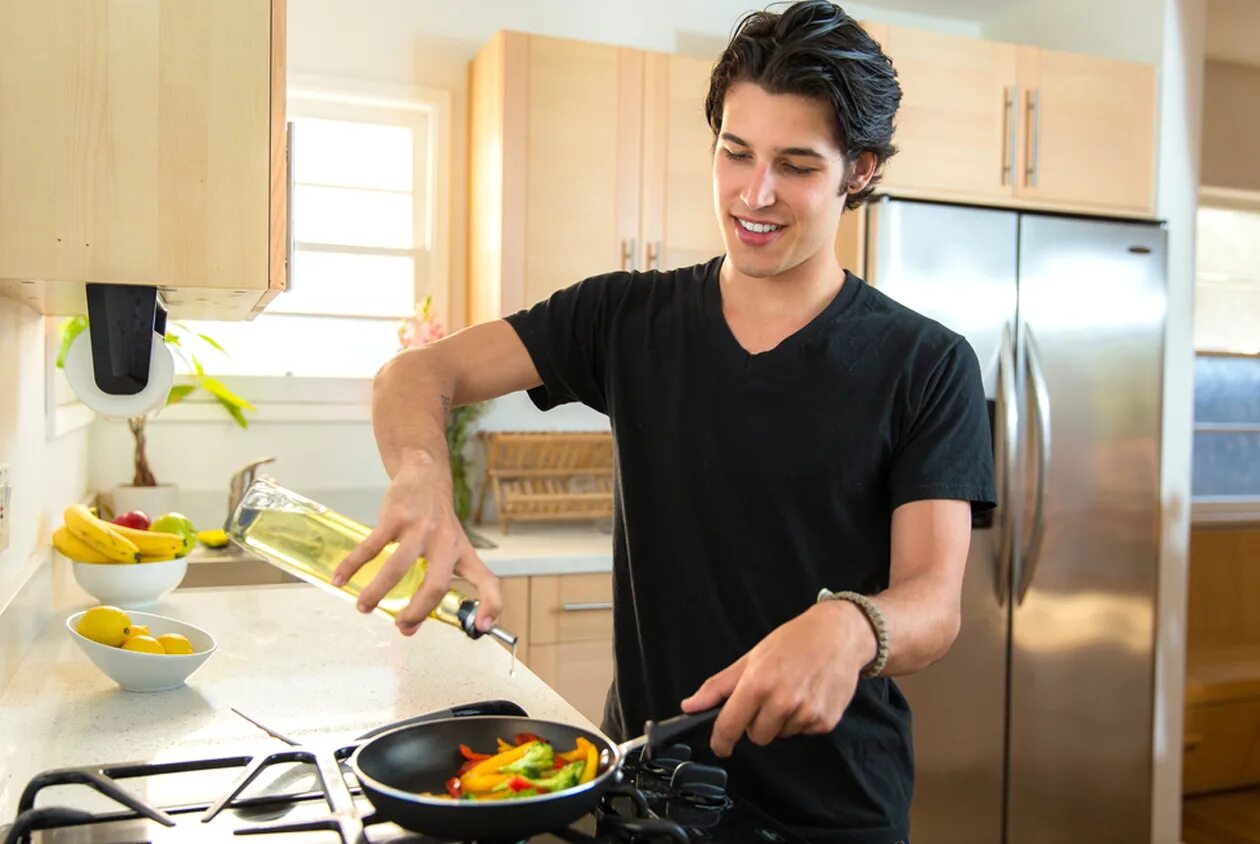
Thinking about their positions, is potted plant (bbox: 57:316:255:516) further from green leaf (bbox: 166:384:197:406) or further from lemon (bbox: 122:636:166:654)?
lemon (bbox: 122:636:166:654)

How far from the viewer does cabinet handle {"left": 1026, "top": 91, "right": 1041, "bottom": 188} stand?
3205mm

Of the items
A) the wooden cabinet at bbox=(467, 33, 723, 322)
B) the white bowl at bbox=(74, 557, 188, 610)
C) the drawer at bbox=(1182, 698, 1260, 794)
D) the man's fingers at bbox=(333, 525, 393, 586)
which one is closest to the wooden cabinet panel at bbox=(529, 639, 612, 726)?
the wooden cabinet at bbox=(467, 33, 723, 322)

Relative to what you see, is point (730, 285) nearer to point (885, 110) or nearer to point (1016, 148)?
point (885, 110)

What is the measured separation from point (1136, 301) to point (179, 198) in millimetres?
2692

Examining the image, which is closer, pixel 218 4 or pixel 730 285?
pixel 218 4

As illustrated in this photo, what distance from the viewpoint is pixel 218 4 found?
1.19 metres

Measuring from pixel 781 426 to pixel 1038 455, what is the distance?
6.05ft

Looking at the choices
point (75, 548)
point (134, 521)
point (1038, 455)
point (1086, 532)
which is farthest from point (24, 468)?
point (1086, 532)

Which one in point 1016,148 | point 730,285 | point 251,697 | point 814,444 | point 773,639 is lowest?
point 251,697

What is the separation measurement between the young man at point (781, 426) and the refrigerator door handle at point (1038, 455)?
1708mm

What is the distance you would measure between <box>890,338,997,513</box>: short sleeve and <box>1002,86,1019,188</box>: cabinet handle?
2051 millimetres

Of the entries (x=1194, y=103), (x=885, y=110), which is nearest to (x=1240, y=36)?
(x=1194, y=103)

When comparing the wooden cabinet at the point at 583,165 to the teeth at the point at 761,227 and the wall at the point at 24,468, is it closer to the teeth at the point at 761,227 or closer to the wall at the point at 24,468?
the wall at the point at 24,468

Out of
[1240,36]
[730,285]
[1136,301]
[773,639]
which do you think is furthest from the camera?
[1240,36]
